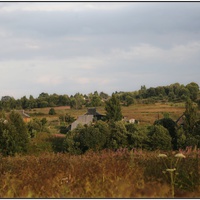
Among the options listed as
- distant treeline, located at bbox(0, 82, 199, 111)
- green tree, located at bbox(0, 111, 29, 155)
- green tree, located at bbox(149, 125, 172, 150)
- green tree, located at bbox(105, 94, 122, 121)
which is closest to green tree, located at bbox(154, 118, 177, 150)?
green tree, located at bbox(149, 125, 172, 150)

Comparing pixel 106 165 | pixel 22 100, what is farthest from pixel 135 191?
pixel 22 100

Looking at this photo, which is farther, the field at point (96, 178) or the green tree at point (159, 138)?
the green tree at point (159, 138)

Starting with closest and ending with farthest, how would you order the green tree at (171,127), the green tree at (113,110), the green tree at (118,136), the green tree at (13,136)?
the green tree at (13,136), the green tree at (118,136), the green tree at (171,127), the green tree at (113,110)

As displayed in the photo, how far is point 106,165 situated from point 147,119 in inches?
1929

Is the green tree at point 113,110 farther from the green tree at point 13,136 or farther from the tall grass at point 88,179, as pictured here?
the tall grass at point 88,179

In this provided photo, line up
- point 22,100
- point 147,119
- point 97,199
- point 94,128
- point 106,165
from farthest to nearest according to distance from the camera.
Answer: point 22,100
point 147,119
point 94,128
point 106,165
point 97,199

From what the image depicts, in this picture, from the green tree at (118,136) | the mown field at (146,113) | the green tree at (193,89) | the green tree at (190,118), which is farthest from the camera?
the green tree at (193,89)

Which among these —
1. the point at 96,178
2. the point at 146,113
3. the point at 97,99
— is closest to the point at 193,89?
the point at 97,99

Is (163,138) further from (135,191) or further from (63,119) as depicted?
(63,119)

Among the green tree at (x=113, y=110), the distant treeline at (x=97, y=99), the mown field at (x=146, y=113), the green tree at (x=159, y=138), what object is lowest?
the green tree at (x=159, y=138)

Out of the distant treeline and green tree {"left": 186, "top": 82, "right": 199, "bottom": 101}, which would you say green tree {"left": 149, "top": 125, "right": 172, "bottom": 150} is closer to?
Result: the distant treeline

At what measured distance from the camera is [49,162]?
5645mm

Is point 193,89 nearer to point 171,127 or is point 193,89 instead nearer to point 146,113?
point 146,113

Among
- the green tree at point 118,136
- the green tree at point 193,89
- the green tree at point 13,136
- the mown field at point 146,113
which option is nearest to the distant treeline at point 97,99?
the green tree at point 193,89
